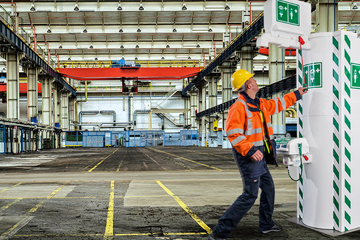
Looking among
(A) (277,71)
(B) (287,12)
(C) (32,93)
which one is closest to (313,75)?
(B) (287,12)

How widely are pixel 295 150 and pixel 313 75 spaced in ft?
3.18

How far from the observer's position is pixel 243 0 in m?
31.3

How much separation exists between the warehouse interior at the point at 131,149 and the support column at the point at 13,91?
0.27 feet

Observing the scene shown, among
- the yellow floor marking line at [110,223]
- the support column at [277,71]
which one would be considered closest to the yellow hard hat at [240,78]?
the yellow floor marking line at [110,223]

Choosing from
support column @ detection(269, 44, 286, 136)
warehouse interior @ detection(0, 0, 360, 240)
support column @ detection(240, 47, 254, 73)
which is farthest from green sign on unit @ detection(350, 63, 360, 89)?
support column @ detection(240, 47, 254, 73)

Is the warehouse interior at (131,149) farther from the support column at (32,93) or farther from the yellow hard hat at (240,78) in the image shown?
the yellow hard hat at (240,78)

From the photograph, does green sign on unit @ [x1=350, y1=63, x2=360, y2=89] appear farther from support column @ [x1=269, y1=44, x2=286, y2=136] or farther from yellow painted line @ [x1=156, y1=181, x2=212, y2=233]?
support column @ [x1=269, y1=44, x2=286, y2=136]

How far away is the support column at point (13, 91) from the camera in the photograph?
29.8 m

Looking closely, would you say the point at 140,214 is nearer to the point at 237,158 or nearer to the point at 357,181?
the point at 237,158

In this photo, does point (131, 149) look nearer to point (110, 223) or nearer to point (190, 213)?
point (190, 213)

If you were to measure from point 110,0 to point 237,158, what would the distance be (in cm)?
2980

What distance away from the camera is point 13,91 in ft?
98.3

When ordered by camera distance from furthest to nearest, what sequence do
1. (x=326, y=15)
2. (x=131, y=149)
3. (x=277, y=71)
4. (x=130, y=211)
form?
(x=131, y=149) < (x=277, y=71) < (x=326, y=15) < (x=130, y=211)

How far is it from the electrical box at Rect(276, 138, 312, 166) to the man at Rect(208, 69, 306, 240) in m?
0.24
